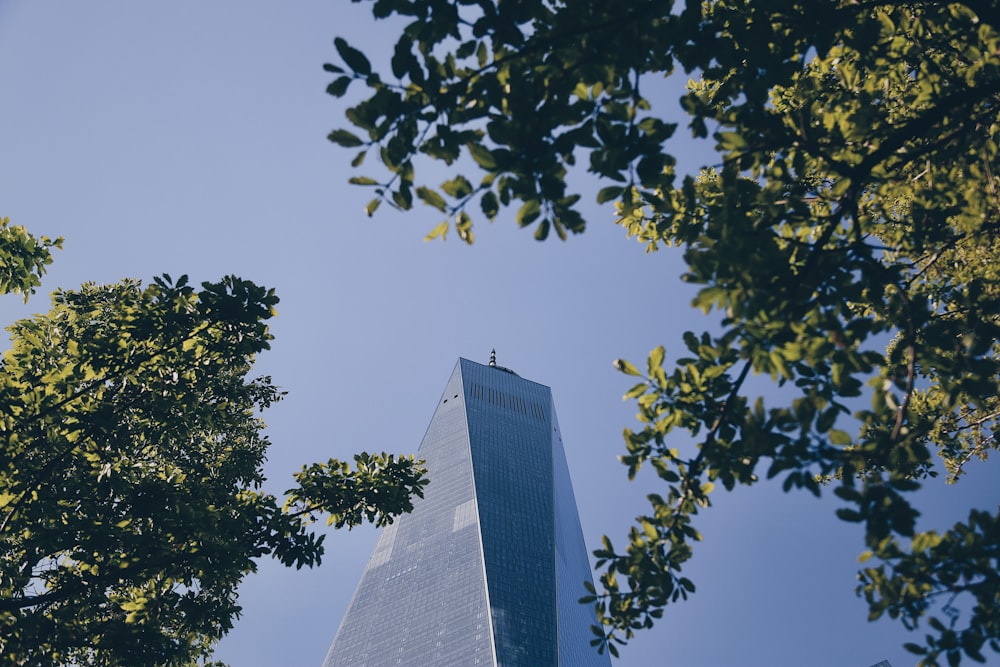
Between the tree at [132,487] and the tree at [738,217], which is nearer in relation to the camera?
the tree at [738,217]

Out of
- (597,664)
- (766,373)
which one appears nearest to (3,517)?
(766,373)

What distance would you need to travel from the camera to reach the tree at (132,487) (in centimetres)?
796

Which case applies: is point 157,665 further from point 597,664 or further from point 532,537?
point 597,664

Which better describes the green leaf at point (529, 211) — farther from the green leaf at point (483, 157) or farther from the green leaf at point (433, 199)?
the green leaf at point (433, 199)

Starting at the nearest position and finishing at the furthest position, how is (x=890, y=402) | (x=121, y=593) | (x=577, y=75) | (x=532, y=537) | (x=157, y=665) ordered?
(x=890, y=402) → (x=577, y=75) → (x=157, y=665) → (x=121, y=593) → (x=532, y=537)

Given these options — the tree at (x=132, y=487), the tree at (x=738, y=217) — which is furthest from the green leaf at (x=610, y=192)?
the tree at (x=132, y=487)

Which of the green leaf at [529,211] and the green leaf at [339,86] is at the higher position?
the green leaf at [339,86]

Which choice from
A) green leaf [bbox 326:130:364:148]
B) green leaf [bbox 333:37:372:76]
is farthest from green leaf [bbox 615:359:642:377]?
green leaf [bbox 333:37:372:76]

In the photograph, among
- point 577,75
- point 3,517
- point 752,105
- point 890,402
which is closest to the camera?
point 890,402

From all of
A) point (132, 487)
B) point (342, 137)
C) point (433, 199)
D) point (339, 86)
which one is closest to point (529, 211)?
point (433, 199)

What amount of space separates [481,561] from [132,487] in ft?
293

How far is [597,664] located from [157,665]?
356 feet

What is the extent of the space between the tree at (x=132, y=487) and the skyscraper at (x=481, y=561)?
79.5 metres

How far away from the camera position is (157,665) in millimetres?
8422
